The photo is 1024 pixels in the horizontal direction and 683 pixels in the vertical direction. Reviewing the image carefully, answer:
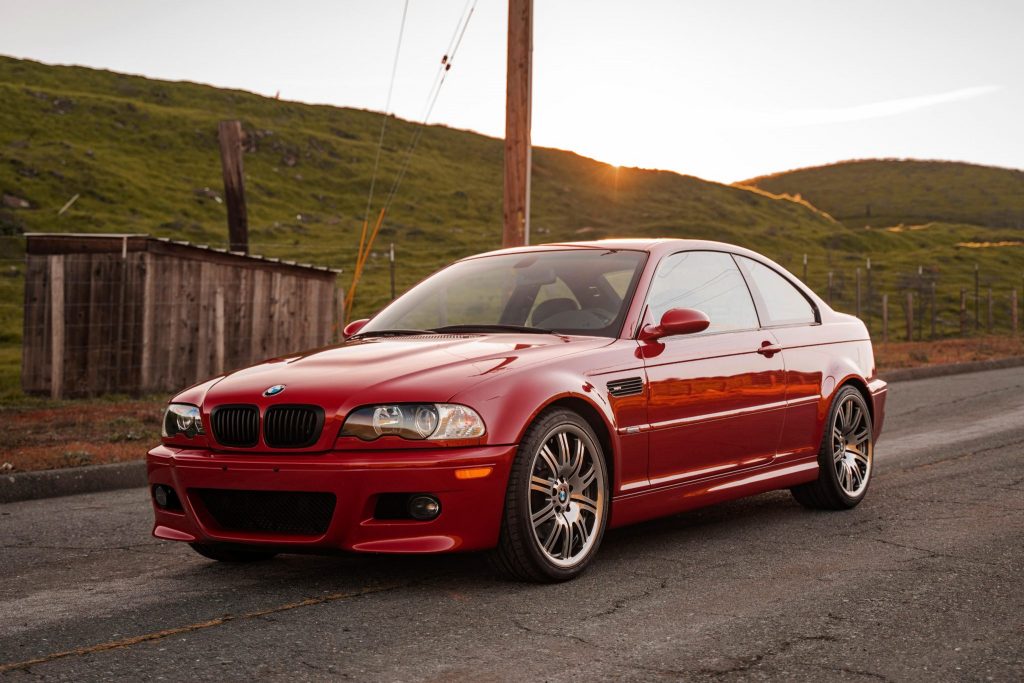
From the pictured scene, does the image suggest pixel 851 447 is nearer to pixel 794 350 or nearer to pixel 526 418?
pixel 794 350

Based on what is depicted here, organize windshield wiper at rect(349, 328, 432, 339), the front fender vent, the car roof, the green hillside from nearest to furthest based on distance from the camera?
the front fender vent → windshield wiper at rect(349, 328, 432, 339) → the car roof → the green hillside

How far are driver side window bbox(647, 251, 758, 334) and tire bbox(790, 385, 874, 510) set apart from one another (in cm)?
88

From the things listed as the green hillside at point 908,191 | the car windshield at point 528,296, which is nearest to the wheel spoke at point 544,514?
the car windshield at point 528,296

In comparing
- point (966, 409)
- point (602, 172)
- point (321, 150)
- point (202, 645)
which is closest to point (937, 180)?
point (602, 172)

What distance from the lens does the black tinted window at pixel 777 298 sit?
22.5 ft

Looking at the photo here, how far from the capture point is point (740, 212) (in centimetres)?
11125

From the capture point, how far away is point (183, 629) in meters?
4.44

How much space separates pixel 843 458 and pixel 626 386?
2150mm

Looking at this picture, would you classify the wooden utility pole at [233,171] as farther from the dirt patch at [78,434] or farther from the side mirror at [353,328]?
the side mirror at [353,328]

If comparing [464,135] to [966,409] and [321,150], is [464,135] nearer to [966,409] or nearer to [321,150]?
[321,150]

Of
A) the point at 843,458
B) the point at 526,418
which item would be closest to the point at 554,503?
→ the point at 526,418

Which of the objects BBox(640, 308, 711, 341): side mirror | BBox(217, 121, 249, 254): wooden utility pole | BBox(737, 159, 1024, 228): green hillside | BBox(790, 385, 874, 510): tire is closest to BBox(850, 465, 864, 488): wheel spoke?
BBox(790, 385, 874, 510): tire

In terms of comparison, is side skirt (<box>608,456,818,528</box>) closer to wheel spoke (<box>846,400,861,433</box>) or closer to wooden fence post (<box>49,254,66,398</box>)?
wheel spoke (<box>846,400,861,433</box>)

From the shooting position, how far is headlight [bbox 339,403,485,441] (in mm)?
4789
